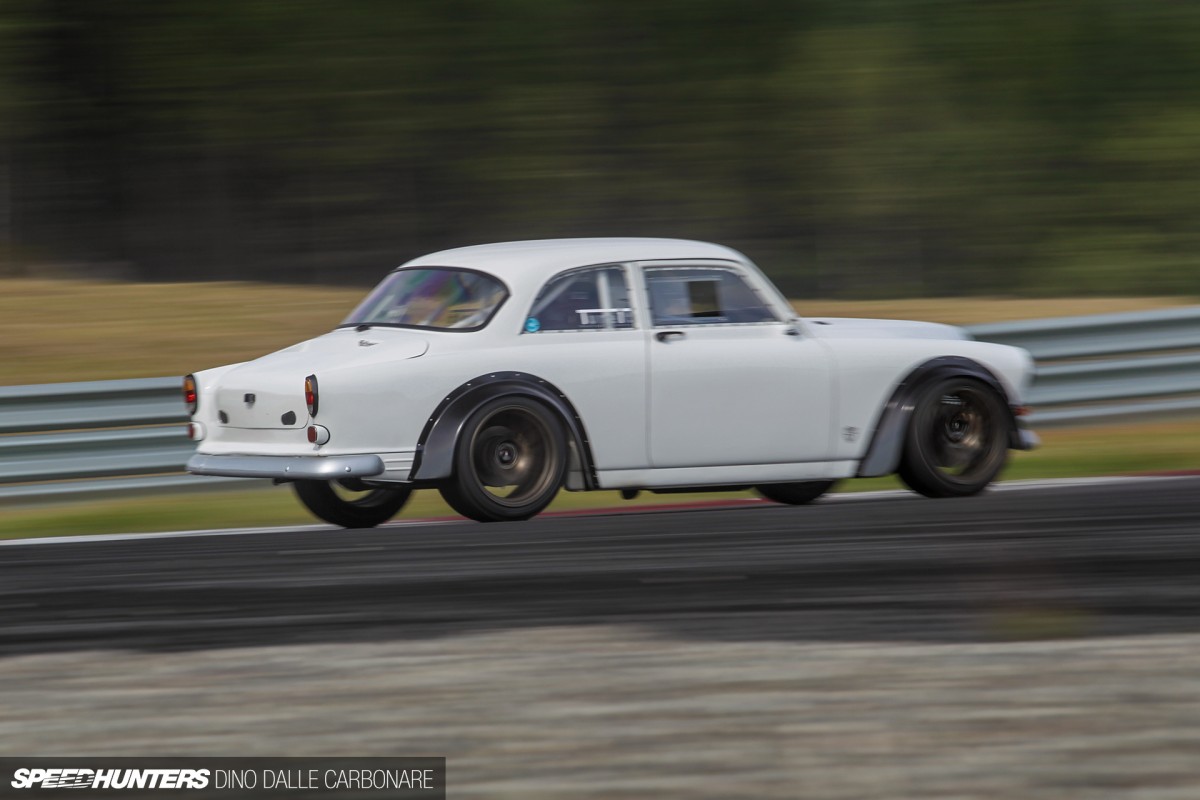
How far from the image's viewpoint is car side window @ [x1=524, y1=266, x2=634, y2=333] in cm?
806

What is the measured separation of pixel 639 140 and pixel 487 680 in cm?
1580

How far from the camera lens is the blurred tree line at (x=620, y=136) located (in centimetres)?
1838

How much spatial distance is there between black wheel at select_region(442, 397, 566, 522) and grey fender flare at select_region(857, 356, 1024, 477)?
169cm

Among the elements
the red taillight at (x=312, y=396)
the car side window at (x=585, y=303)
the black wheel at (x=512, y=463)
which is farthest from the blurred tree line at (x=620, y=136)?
the black wheel at (x=512, y=463)

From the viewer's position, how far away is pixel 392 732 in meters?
4.25

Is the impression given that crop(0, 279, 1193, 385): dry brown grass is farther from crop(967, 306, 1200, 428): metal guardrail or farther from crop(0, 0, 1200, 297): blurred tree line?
crop(967, 306, 1200, 428): metal guardrail

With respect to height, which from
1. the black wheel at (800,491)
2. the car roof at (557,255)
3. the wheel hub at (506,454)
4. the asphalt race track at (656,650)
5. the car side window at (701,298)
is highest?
the car roof at (557,255)

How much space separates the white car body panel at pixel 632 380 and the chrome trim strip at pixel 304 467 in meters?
0.04

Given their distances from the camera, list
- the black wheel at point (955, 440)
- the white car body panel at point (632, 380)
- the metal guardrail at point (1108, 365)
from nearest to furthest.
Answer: the white car body panel at point (632, 380), the black wheel at point (955, 440), the metal guardrail at point (1108, 365)

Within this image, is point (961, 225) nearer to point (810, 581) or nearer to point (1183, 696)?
point (810, 581)

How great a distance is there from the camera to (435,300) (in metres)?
8.17

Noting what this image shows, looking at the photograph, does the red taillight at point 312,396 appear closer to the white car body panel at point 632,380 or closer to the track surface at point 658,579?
the white car body panel at point 632,380

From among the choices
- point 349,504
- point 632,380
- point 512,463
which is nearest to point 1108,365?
point 632,380

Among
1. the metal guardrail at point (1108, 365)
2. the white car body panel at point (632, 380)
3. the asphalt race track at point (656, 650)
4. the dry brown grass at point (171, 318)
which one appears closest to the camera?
the asphalt race track at point (656, 650)
